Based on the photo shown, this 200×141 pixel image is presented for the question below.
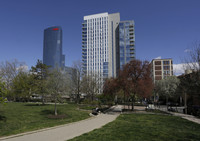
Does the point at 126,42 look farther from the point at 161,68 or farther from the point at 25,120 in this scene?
the point at 25,120

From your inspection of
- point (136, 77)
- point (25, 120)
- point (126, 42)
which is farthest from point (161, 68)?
point (25, 120)

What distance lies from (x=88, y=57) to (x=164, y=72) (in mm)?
55221

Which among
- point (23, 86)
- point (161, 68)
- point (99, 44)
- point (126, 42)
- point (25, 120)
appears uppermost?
point (99, 44)

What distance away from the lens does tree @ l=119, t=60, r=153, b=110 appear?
2129 centimetres

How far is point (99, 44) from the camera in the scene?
115 m

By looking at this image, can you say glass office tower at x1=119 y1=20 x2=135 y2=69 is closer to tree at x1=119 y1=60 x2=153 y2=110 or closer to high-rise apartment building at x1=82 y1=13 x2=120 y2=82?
high-rise apartment building at x1=82 y1=13 x2=120 y2=82

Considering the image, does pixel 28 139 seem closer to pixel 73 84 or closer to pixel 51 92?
pixel 51 92

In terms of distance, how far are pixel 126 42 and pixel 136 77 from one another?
83676 millimetres

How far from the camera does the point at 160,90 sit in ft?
156

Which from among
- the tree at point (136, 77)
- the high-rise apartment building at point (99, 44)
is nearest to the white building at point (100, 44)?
the high-rise apartment building at point (99, 44)

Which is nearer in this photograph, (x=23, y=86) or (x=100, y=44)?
(x=23, y=86)

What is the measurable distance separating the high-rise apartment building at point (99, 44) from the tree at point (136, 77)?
8783 centimetres

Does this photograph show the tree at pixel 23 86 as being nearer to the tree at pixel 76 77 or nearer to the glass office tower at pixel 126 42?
the tree at pixel 76 77

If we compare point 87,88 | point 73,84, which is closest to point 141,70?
point 87,88
